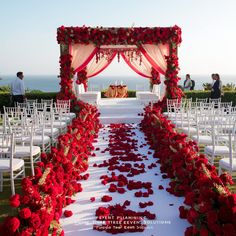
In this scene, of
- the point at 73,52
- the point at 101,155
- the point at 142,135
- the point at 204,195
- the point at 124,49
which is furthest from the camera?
the point at 124,49

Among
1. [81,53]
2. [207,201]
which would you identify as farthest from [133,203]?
[81,53]

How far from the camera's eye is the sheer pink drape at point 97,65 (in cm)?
1315

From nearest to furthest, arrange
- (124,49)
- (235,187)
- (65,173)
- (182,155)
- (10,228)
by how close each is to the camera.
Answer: (10,228) < (65,173) < (182,155) < (235,187) < (124,49)

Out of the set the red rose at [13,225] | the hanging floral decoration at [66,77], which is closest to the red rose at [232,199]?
the red rose at [13,225]

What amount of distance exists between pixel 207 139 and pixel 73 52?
6798 mm

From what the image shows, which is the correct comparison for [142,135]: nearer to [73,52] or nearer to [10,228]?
[73,52]

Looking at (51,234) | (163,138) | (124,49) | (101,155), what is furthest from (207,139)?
(124,49)

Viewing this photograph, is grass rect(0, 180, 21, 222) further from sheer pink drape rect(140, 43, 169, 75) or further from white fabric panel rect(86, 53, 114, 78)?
white fabric panel rect(86, 53, 114, 78)

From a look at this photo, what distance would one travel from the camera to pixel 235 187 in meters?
4.49

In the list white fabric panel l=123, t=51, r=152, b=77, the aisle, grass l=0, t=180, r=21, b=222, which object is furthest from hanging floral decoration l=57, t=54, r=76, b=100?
grass l=0, t=180, r=21, b=222

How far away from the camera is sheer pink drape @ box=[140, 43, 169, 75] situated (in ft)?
36.7

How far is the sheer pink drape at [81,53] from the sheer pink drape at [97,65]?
1.76 m

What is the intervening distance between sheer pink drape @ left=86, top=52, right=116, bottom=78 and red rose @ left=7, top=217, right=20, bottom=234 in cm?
1110

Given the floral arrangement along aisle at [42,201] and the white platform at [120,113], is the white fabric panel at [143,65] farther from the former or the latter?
the floral arrangement along aisle at [42,201]
